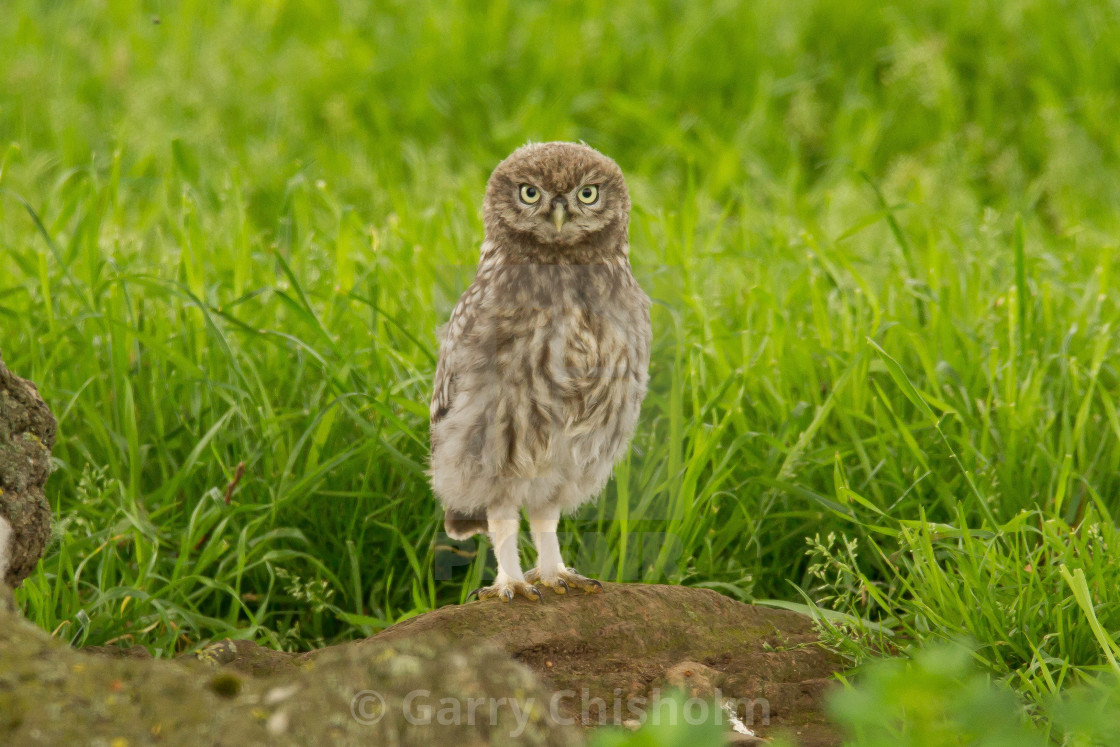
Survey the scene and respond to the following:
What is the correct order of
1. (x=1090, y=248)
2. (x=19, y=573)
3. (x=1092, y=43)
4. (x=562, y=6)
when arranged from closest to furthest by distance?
(x=19, y=573)
(x=1090, y=248)
(x=1092, y=43)
(x=562, y=6)

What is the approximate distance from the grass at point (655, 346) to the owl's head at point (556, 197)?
72 cm

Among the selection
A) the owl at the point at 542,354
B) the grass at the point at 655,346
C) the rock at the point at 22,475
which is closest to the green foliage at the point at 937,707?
the grass at the point at 655,346

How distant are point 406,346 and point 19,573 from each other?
68.0 inches

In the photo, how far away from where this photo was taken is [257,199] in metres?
5.80

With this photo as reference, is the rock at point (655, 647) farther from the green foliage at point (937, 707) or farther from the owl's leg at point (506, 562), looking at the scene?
the green foliage at point (937, 707)

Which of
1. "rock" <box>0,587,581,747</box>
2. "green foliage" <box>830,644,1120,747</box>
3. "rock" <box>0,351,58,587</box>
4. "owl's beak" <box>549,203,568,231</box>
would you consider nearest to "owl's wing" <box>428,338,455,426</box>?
"owl's beak" <box>549,203,568,231</box>

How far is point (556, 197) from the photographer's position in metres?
2.72

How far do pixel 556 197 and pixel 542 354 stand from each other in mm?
380

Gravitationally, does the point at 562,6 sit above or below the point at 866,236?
→ above

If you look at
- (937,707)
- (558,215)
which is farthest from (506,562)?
(937,707)

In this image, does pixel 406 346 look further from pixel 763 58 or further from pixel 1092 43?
pixel 1092 43

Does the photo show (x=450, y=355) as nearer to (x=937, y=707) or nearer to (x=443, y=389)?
(x=443, y=389)

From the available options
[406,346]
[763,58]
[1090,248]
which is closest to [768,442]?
[406,346]

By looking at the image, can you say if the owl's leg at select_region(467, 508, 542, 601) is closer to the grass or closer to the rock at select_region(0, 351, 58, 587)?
the grass
